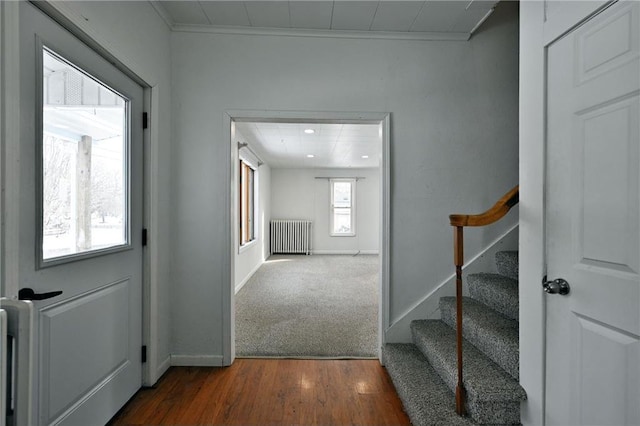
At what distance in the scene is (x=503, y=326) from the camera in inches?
74.4

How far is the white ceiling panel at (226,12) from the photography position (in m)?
2.17

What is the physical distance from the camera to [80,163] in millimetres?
1595

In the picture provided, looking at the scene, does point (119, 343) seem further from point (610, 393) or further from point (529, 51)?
point (529, 51)

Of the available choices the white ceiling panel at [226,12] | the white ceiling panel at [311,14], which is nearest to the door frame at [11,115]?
the white ceiling panel at [226,12]

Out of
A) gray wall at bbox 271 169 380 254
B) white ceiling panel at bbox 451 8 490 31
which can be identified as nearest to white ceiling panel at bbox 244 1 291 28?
white ceiling panel at bbox 451 8 490 31

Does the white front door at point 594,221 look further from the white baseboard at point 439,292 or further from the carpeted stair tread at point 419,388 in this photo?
the white baseboard at point 439,292

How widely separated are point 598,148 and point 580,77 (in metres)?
0.31

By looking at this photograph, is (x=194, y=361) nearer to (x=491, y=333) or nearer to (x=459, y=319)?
(x=459, y=319)

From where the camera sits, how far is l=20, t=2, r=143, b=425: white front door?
1.30 m

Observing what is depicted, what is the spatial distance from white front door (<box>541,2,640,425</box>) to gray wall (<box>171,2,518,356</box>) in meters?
1.11

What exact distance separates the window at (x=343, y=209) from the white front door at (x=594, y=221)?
7.50 m

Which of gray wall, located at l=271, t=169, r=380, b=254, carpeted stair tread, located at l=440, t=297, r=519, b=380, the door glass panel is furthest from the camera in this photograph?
gray wall, located at l=271, t=169, r=380, b=254

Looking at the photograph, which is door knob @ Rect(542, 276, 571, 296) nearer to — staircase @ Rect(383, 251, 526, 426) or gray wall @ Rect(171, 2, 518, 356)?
staircase @ Rect(383, 251, 526, 426)

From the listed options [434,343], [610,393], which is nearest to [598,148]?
[610,393]
